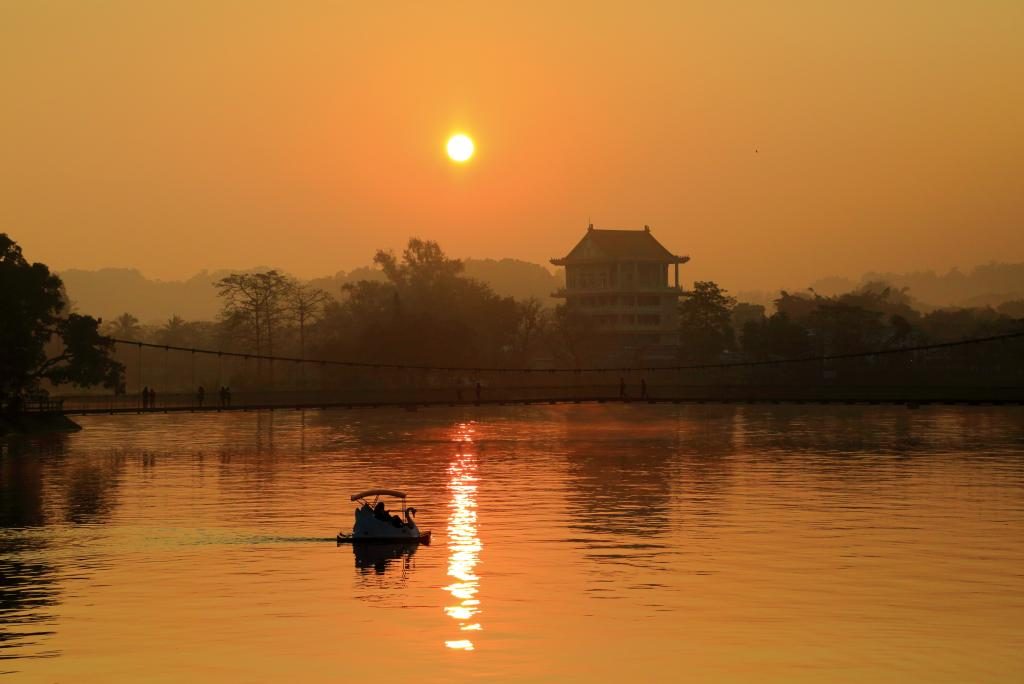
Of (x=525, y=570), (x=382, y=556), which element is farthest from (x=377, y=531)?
(x=525, y=570)

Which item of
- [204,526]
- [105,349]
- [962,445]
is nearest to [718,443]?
[962,445]

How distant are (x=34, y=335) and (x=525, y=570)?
60.2 meters

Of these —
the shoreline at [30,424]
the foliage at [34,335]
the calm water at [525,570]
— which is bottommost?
the calm water at [525,570]

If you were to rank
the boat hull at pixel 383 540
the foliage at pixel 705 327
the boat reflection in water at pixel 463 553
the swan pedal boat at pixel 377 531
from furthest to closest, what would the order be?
the foliage at pixel 705 327 < the swan pedal boat at pixel 377 531 < the boat hull at pixel 383 540 < the boat reflection in water at pixel 463 553

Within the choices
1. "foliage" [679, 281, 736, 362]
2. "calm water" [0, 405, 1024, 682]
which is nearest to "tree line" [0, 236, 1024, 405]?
"foliage" [679, 281, 736, 362]

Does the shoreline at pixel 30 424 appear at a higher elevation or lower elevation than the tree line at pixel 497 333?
lower

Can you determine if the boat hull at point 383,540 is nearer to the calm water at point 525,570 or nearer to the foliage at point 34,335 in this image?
the calm water at point 525,570

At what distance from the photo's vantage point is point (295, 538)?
5122 cm

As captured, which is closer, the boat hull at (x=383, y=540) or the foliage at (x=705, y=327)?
the boat hull at (x=383, y=540)

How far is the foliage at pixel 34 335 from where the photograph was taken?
8819 cm

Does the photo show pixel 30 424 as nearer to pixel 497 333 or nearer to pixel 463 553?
pixel 463 553

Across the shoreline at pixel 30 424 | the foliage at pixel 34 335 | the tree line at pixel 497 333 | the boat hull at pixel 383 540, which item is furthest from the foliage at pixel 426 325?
the boat hull at pixel 383 540

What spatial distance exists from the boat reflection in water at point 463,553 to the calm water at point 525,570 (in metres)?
0.16

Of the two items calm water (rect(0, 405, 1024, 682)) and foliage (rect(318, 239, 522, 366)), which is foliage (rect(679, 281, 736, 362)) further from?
calm water (rect(0, 405, 1024, 682))
